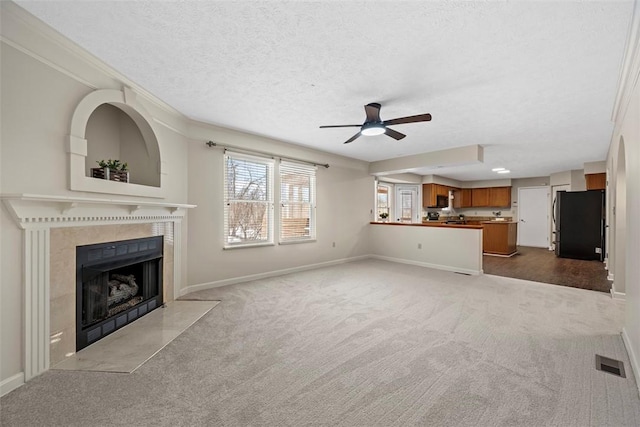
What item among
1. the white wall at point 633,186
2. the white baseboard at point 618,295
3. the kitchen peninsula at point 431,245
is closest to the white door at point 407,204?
the kitchen peninsula at point 431,245

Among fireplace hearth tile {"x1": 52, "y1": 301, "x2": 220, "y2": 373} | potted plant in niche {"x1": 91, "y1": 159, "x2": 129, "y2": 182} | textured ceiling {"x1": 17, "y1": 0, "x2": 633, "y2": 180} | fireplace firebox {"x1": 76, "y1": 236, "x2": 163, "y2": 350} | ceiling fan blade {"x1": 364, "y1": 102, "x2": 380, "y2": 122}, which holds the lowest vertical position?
fireplace hearth tile {"x1": 52, "y1": 301, "x2": 220, "y2": 373}

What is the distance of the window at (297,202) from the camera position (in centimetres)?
505

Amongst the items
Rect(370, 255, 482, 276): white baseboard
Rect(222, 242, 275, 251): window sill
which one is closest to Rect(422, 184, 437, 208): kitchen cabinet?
Rect(370, 255, 482, 276): white baseboard

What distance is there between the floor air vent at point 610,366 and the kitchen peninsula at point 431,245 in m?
2.93

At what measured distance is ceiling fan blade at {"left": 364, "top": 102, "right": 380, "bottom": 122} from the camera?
298cm

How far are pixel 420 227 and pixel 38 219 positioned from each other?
5929 millimetres

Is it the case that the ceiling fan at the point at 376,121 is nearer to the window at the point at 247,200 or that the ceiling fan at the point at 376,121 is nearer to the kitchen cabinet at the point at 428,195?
the window at the point at 247,200

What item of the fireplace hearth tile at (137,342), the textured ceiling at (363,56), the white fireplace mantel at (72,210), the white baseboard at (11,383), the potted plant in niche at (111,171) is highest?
the textured ceiling at (363,56)

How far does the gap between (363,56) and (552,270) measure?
5.86 metres

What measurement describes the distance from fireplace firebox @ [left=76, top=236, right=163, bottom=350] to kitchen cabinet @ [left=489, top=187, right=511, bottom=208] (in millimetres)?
10247

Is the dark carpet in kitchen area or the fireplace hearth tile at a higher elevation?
the dark carpet in kitchen area

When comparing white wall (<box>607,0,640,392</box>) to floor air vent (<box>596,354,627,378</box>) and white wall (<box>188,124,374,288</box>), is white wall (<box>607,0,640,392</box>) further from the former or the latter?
white wall (<box>188,124,374,288</box>)

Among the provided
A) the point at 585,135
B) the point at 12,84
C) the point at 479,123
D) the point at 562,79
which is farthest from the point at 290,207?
the point at 585,135

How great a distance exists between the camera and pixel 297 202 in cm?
526
